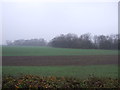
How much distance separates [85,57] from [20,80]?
4.78 m

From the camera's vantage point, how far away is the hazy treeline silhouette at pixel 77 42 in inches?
194

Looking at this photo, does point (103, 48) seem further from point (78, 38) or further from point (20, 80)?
point (20, 80)

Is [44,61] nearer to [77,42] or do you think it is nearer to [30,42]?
[30,42]

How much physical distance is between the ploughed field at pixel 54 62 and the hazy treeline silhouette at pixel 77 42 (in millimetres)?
317

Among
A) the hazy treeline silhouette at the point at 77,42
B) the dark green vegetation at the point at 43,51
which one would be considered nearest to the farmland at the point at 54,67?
the dark green vegetation at the point at 43,51

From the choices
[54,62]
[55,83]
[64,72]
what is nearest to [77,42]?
[64,72]

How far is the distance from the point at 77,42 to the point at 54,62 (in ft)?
5.61

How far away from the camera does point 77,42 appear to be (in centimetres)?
516

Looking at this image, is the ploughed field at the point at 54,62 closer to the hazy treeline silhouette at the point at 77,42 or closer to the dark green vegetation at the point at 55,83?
the hazy treeline silhouette at the point at 77,42

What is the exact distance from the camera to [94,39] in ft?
16.9

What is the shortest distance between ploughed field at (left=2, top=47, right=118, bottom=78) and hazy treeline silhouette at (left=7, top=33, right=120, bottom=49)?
1.04 ft

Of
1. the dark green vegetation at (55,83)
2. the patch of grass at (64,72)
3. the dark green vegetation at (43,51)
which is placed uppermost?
the dark green vegetation at (43,51)

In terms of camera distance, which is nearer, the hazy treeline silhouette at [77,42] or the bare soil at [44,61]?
the hazy treeline silhouette at [77,42]

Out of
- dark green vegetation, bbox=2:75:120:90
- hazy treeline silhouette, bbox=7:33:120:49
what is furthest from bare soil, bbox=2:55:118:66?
dark green vegetation, bbox=2:75:120:90
